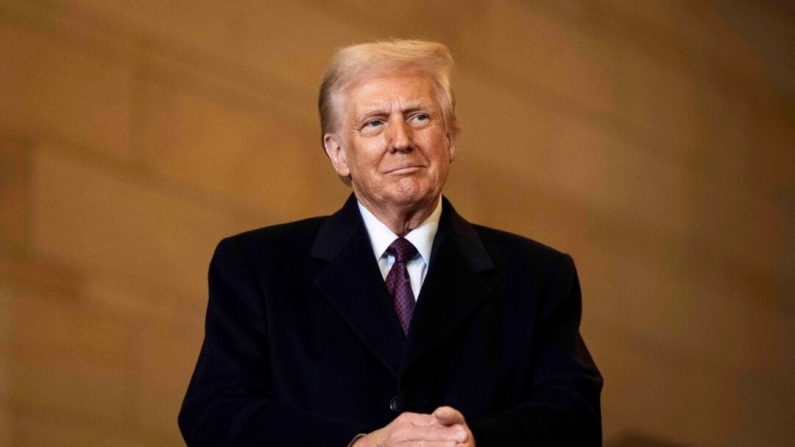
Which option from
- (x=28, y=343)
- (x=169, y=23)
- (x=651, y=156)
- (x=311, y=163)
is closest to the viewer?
(x=28, y=343)

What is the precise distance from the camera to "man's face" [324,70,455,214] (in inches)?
129

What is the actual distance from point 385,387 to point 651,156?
2652 mm

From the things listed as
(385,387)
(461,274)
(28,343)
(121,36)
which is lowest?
(28,343)

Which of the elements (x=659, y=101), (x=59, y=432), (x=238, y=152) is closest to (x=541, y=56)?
(x=659, y=101)

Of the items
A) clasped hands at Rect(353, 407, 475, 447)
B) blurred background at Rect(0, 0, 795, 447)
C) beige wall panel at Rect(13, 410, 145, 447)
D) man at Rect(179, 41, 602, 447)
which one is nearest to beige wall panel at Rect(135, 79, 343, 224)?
blurred background at Rect(0, 0, 795, 447)

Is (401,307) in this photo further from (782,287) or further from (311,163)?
(782,287)

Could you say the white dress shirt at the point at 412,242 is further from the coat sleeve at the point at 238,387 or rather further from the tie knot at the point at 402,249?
the coat sleeve at the point at 238,387

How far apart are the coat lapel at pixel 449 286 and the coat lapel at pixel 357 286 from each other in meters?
0.04

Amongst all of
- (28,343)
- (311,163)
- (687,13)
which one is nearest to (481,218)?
(311,163)

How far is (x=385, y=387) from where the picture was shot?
3.19 meters

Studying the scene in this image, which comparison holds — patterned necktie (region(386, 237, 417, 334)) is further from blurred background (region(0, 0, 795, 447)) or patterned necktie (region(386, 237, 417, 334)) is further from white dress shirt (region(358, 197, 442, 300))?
blurred background (region(0, 0, 795, 447))

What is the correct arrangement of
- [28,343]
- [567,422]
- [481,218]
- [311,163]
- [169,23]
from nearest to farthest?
[567,422], [28,343], [169,23], [311,163], [481,218]

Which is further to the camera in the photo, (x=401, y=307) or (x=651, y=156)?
(x=651, y=156)

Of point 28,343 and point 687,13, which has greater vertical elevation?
point 687,13
